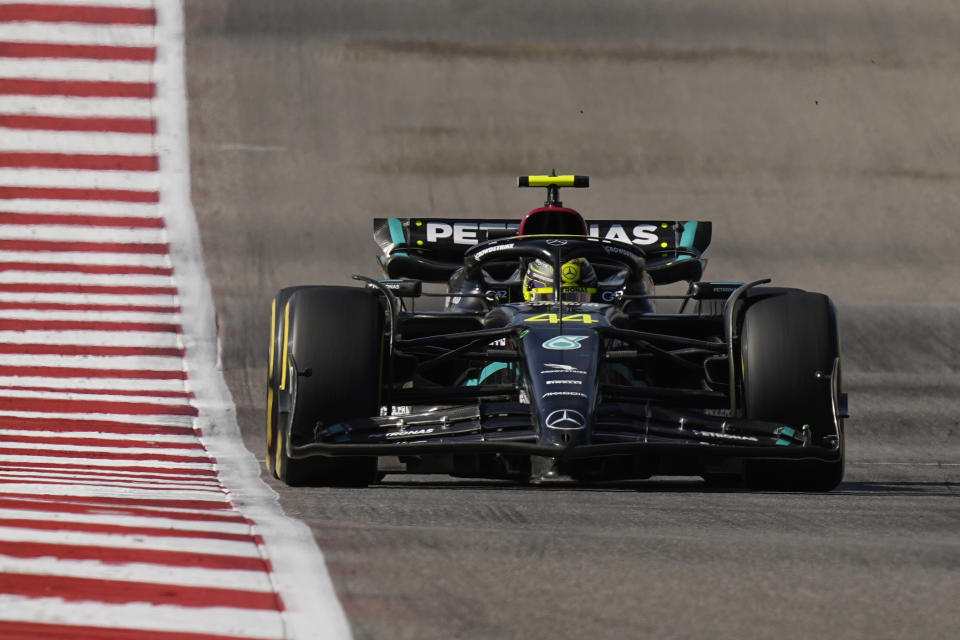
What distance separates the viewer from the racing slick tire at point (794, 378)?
7867 mm

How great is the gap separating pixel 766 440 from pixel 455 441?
141 centimetres

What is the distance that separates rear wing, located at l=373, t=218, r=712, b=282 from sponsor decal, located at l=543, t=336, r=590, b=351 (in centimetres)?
288

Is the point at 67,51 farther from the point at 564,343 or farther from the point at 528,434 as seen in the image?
the point at 528,434

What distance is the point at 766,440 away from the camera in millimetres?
7527

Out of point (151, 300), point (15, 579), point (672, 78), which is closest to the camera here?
point (15, 579)

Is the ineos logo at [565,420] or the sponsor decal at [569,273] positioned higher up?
the sponsor decal at [569,273]

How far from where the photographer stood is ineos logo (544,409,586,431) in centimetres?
720

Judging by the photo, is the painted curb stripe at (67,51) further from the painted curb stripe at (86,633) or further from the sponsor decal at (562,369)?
the painted curb stripe at (86,633)

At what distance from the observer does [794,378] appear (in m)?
7.90

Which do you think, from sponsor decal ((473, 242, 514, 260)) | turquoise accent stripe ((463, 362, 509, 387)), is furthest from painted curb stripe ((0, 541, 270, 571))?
sponsor decal ((473, 242, 514, 260))

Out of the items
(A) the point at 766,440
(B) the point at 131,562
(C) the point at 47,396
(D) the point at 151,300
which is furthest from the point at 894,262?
(B) the point at 131,562

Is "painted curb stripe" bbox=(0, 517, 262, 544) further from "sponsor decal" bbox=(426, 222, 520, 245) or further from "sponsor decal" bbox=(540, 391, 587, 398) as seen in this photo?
"sponsor decal" bbox=(426, 222, 520, 245)

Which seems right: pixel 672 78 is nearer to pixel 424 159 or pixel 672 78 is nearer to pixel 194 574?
pixel 424 159

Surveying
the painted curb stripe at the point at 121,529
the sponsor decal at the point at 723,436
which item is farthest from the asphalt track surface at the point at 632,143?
the painted curb stripe at the point at 121,529
